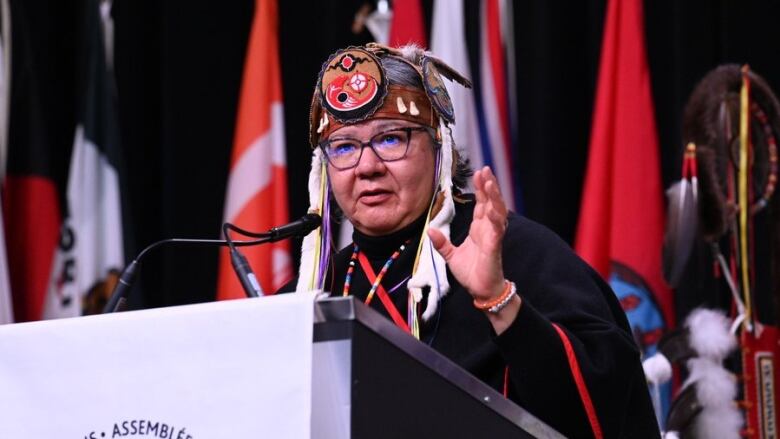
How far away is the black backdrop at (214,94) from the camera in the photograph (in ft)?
13.9

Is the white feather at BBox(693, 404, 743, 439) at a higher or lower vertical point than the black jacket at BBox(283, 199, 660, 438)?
lower

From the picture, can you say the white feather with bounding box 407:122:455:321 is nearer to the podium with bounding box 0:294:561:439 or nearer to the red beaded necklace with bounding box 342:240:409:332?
the red beaded necklace with bounding box 342:240:409:332

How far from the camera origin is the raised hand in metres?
1.96

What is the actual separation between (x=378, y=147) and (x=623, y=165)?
1666 millimetres

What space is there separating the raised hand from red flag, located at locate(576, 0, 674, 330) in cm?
203

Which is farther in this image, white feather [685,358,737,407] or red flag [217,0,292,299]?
red flag [217,0,292,299]

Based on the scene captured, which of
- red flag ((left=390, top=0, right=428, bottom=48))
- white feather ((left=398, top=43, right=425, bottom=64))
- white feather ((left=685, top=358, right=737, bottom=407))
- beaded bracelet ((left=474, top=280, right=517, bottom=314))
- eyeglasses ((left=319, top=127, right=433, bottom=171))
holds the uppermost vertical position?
red flag ((left=390, top=0, right=428, bottom=48))

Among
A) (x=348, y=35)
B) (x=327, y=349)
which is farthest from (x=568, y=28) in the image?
(x=327, y=349)

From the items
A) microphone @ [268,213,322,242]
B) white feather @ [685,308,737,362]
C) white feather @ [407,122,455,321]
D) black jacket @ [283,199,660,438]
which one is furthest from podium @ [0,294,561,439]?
white feather @ [685,308,737,362]

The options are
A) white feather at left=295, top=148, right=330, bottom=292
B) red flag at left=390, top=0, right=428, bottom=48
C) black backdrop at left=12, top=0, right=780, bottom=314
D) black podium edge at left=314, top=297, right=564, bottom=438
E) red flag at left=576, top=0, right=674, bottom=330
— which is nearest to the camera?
black podium edge at left=314, top=297, right=564, bottom=438

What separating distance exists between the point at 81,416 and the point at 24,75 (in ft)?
9.94

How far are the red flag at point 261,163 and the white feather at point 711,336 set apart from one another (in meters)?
1.75

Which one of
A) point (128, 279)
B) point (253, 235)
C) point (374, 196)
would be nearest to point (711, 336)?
point (374, 196)

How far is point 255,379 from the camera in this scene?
1.67 meters
